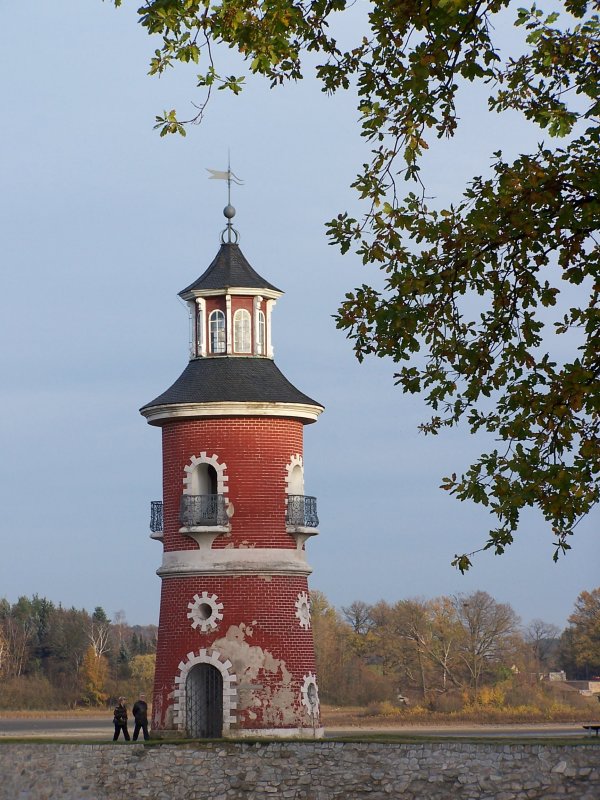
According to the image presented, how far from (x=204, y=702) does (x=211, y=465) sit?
14.5 feet

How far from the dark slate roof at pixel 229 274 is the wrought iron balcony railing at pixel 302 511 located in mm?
4187

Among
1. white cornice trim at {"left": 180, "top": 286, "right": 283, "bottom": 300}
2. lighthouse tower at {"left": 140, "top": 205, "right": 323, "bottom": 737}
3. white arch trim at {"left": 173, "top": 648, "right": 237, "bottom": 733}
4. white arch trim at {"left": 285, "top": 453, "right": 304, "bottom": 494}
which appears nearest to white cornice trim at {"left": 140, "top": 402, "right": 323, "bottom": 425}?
lighthouse tower at {"left": 140, "top": 205, "right": 323, "bottom": 737}

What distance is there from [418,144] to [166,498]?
17.6 metres

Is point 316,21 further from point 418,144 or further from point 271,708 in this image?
point 271,708

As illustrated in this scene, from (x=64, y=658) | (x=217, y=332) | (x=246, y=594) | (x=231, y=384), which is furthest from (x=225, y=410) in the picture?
(x=64, y=658)

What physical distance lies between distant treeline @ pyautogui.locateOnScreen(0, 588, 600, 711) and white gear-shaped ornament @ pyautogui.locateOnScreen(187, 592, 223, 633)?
64.4ft

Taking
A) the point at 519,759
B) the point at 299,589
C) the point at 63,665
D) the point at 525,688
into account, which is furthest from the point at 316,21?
the point at 63,665

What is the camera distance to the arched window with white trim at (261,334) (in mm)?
31375

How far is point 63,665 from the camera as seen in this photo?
252ft

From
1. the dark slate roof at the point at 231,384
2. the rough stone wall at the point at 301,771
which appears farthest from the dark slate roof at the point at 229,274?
the rough stone wall at the point at 301,771

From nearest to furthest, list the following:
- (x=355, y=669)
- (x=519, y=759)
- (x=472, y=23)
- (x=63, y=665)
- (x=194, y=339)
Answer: (x=472, y=23)
(x=519, y=759)
(x=194, y=339)
(x=355, y=669)
(x=63, y=665)

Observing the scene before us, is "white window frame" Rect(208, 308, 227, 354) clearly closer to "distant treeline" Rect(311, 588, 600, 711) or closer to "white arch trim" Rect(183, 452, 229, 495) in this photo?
"white arch trim" Rect(183, 452, 229, 495)

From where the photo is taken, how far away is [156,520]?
3094 cm

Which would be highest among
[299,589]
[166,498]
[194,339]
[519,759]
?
[194,339]
